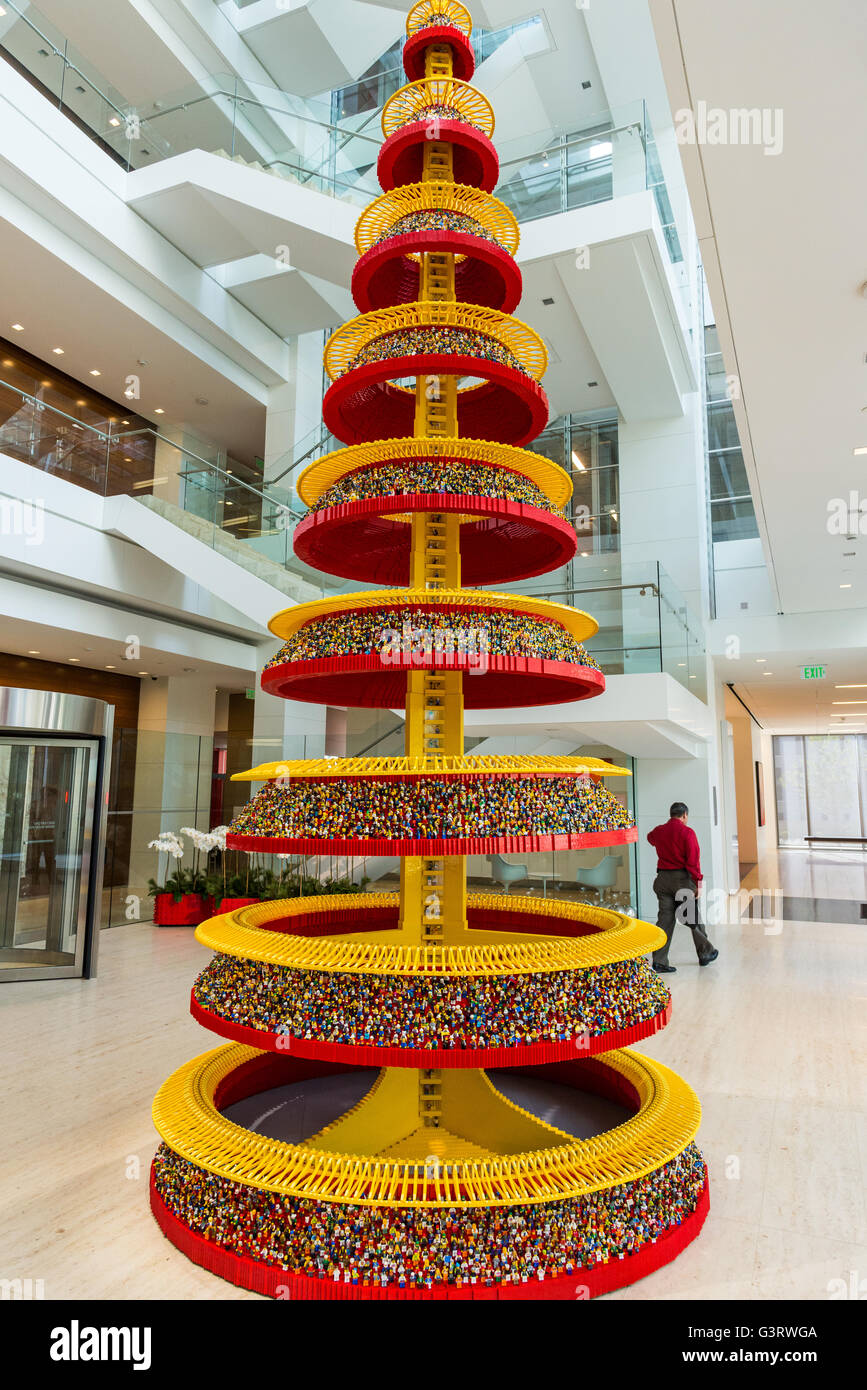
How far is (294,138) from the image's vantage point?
12422 mm

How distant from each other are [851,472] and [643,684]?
2973 mm

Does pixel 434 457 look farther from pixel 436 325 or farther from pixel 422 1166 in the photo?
pixel 422 1166

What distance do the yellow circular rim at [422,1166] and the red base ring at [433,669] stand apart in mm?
1881

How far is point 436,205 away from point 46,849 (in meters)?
6.82

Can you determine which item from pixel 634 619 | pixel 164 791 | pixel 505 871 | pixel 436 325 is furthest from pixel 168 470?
pixel 436 325

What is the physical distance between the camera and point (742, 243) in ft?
14.2

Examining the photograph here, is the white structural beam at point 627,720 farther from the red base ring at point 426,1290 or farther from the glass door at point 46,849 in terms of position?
the red base ring at point 426,1290

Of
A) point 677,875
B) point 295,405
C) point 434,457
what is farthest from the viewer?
point 295,405

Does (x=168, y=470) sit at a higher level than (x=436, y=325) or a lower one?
higher

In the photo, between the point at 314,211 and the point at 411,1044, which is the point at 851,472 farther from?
the point at 314,211

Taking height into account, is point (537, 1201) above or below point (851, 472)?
below
